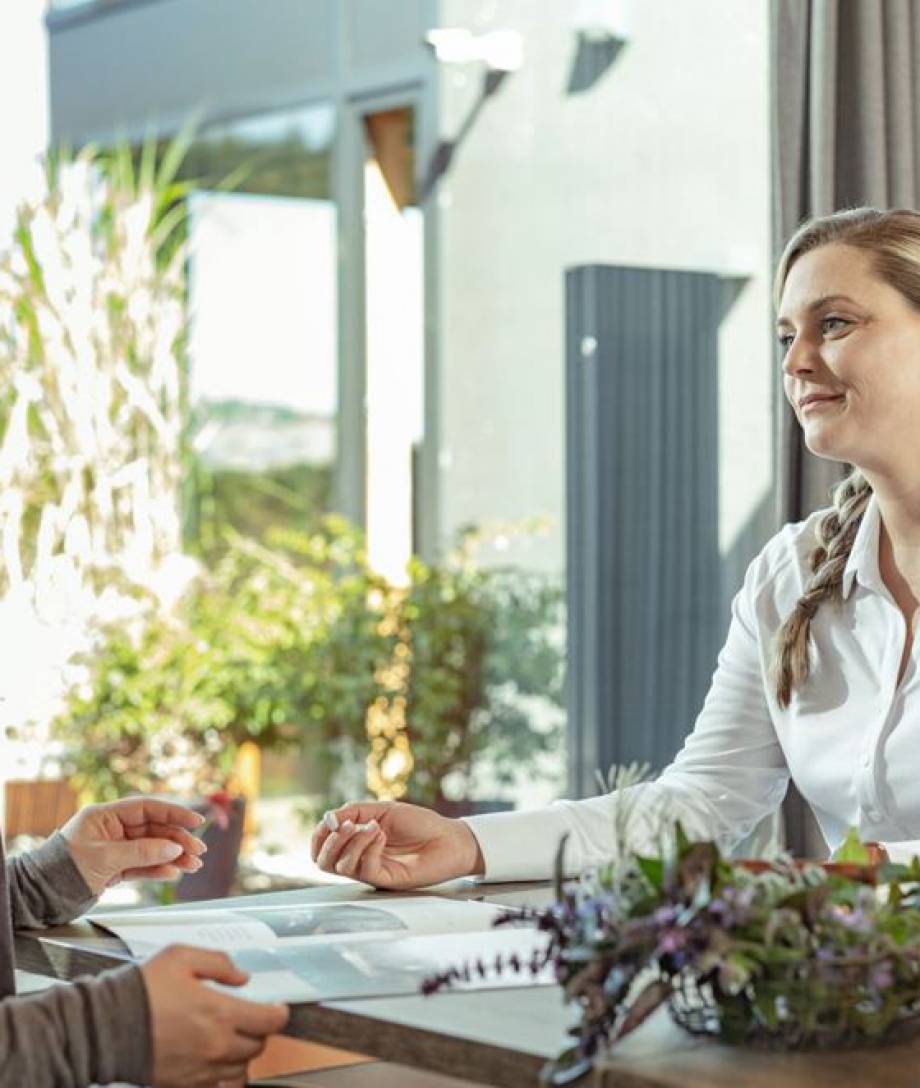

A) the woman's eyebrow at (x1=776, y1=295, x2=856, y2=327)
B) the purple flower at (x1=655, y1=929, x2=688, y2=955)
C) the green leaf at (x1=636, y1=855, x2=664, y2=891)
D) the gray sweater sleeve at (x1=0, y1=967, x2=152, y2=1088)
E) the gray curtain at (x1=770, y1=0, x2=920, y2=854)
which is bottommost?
the gray sweater sleeve at (x1=0, y1=967, x2=152, y2=1088)

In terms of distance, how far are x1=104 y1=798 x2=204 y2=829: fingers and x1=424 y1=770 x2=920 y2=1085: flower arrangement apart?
2.08 feet

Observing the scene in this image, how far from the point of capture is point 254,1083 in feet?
5.38

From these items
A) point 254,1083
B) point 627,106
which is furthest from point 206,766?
point 254,1083

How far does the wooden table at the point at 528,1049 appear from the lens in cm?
127

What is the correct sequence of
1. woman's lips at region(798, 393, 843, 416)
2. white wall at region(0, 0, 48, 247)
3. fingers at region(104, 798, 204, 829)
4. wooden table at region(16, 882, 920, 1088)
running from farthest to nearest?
1. white wall at region(0, 0, 48, 247)
2. woman's lips at region(798, 393, 843, 416)
3. fingers at region(104, 798, 204, 829)
4. wooden table at region(16, 882, 920, 1088)

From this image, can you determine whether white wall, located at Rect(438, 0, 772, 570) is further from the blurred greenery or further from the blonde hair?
the blonde hair

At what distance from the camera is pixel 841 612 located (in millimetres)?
2383

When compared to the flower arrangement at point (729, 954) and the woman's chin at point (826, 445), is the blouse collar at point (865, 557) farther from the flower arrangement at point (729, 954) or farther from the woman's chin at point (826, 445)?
the flower arrangement at point (729, 954)

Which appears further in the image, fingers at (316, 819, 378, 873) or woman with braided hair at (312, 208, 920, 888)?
woman with braided hair at (312, 208, 920, 888)

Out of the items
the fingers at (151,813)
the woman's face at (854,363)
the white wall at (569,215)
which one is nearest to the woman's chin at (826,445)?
the woman's face at (854,363)

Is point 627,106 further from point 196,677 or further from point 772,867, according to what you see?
point 772,867

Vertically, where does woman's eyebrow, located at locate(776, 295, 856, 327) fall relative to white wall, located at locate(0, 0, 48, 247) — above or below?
below

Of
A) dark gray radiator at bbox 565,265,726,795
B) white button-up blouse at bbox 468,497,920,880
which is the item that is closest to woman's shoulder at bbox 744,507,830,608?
white button-up blouse at bbox 468,497,920,880

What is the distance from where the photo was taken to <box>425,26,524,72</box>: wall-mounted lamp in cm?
541
